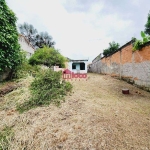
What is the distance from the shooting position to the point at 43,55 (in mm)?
12445

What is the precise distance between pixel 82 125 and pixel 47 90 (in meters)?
2.05

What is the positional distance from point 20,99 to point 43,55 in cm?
852

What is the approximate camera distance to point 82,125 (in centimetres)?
283

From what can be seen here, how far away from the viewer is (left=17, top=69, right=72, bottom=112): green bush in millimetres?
4051

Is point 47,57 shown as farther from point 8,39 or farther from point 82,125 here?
point 82,125

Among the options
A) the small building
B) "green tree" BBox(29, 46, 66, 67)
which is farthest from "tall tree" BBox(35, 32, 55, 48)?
"green tree" BBox(29, 46, 66, 67)

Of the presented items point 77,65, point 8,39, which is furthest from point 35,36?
point 8,39

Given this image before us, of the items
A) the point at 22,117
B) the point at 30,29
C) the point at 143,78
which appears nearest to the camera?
Answer: the point at 22,117

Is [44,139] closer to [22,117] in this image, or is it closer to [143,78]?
[22,117]

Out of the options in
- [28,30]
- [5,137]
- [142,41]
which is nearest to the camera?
[5,137]

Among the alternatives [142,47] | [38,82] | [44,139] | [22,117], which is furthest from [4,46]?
[142,47]

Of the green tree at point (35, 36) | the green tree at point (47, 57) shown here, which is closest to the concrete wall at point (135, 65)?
the green tree at point (47, 57)

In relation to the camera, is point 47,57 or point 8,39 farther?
point 47,57

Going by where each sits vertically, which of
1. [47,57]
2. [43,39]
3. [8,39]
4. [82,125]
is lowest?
[82,125]
